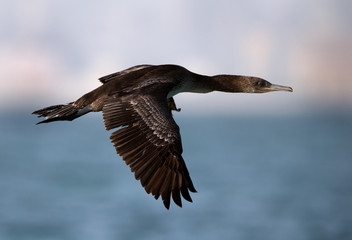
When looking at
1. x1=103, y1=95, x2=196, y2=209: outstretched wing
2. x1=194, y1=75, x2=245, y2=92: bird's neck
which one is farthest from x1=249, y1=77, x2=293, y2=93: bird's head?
x1=103, y1=95, x2=196, y2=209: outstretched wing

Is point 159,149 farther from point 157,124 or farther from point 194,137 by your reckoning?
point 194,137

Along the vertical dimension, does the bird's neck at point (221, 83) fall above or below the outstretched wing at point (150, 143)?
above

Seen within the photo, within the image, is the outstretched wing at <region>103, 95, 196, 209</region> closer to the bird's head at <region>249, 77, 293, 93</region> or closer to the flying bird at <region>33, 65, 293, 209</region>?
the flying bird at <region>33, 65, 293, 209</region>

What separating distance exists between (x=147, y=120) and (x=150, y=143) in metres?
0.38

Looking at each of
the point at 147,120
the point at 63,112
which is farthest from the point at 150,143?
the point at 63,112

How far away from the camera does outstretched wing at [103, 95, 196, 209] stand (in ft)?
30.5

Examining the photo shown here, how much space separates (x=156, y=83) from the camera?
10.6 metres

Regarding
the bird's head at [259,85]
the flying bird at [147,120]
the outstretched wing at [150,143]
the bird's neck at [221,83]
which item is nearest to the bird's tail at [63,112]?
the flying bird at [147,120]

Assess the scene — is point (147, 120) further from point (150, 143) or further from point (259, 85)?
point (259, 85)

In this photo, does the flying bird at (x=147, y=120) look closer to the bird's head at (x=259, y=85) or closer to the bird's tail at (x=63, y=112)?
the bird's tail at (x=63, y=112)

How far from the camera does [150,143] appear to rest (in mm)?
9602

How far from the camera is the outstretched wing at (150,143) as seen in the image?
9.30m

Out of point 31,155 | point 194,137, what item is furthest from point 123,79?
point 194,137

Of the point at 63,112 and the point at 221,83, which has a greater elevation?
the point at 221,83
